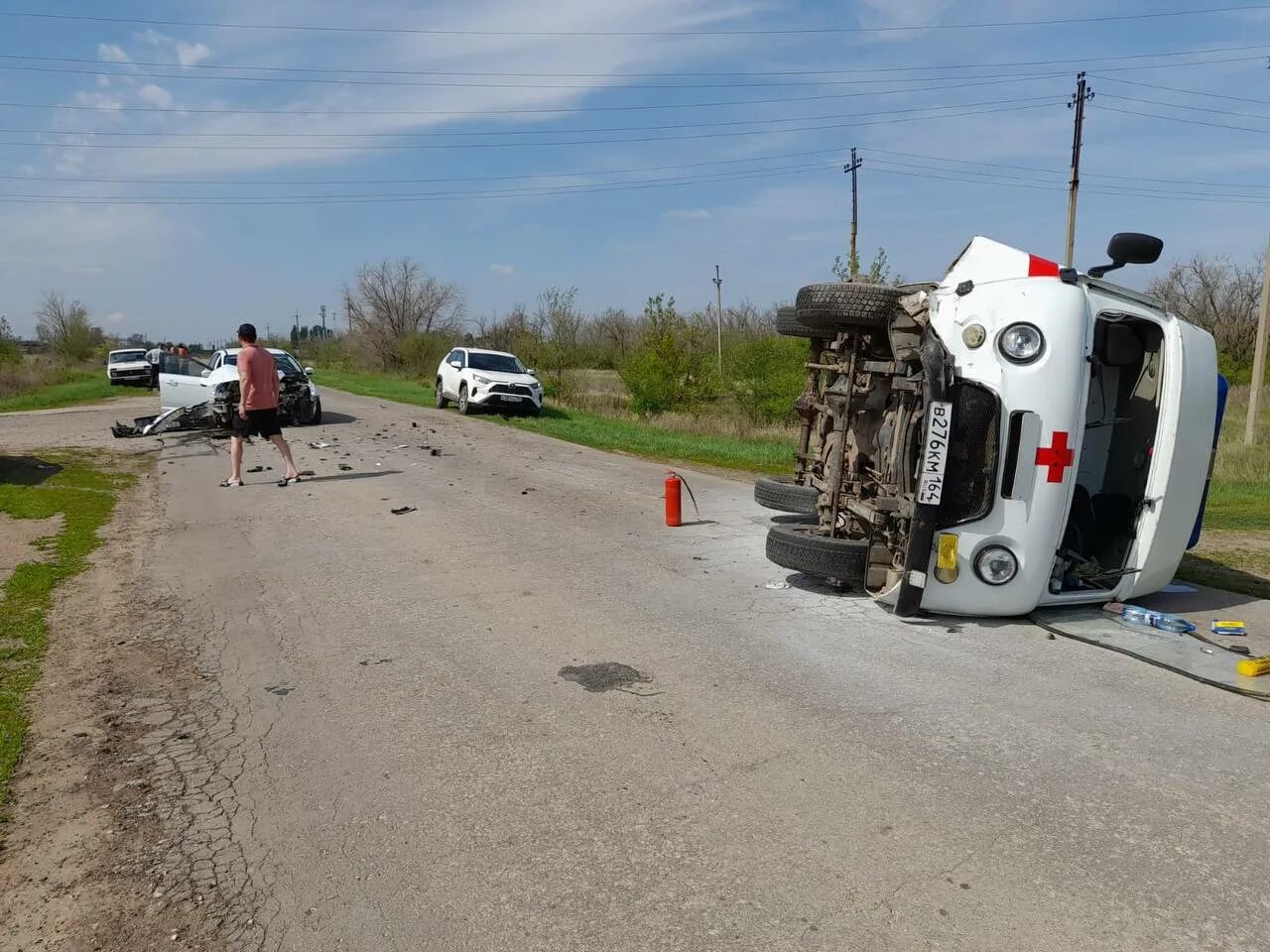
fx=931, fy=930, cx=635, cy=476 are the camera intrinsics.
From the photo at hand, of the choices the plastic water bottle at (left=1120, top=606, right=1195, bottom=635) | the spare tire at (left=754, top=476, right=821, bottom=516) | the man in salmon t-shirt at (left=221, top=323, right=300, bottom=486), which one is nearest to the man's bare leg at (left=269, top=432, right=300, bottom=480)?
the man in salmon t-shirt at (left=221, top=323, right=300, bottom=486)

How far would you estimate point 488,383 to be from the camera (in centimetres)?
2358

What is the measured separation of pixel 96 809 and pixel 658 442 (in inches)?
643

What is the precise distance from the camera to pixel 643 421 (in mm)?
28125

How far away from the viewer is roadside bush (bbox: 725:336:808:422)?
27469mm

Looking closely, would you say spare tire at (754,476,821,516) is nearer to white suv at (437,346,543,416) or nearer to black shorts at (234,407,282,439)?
black shorts at (234,407,282,439)

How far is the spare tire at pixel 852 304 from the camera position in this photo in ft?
21.4

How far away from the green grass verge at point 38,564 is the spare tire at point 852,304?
536cm

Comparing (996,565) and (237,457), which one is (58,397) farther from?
(996,565)

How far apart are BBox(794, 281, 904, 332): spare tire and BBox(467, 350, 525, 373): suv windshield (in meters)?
18.4

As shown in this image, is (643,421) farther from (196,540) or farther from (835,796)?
(835,796)

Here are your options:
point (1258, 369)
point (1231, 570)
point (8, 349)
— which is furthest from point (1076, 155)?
point (8, 349)

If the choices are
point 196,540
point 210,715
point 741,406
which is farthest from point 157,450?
point 741,406

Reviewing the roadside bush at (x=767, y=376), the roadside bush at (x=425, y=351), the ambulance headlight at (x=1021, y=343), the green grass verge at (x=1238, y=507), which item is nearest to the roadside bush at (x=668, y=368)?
the roadside bush at (x=767, y=376)

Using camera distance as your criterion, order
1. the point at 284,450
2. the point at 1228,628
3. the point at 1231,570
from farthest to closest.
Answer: the point at 284,450, the point at 1231,570, the point at 1228,628
